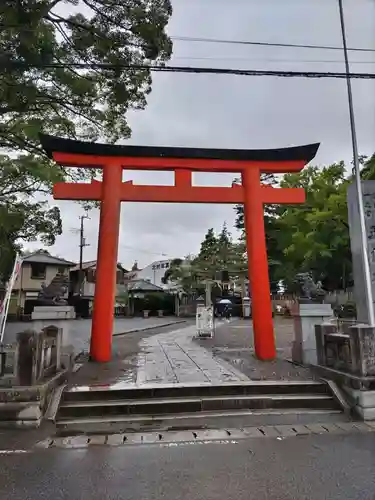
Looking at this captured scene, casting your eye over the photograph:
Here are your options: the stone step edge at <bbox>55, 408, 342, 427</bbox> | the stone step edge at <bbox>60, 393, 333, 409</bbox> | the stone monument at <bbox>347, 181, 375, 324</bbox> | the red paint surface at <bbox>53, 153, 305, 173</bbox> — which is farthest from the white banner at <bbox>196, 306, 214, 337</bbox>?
the stone step edge at <bbox>55, 408, 342, 427</bbox>

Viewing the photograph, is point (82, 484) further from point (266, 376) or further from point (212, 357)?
point (212, 357)

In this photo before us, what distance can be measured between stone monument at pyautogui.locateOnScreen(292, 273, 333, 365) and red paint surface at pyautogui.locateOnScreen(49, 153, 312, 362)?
2.33 feet

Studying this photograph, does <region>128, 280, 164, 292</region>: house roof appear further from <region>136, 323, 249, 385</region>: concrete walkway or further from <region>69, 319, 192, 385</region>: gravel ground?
<region>69, 319, 192, 385</region>: gravel ground

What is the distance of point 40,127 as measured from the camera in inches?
453

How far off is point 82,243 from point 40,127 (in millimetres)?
29117

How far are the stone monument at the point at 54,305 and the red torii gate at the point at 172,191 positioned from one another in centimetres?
78

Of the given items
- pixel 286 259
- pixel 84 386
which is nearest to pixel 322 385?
pixel 84 386

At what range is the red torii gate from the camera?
916 cm

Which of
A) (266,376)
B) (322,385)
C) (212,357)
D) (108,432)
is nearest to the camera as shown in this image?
(108,432)

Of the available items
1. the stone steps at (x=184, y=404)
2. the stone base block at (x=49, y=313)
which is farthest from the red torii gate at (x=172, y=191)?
the stone steps at (x=184, y=404)

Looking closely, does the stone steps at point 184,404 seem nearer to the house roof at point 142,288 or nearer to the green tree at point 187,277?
the green tree at point 187,277

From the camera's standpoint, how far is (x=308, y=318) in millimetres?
8648

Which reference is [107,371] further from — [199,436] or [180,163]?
[180,163]

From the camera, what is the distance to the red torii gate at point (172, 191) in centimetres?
916
